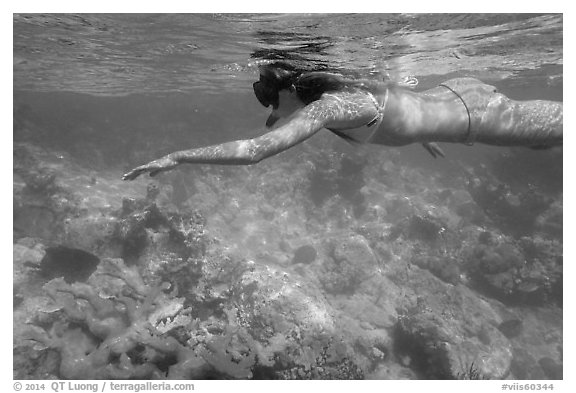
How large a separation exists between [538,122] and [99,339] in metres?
7.80

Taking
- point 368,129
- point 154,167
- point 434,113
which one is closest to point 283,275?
point 368,129

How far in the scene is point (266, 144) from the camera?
134 inches

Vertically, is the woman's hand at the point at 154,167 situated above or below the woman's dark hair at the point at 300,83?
below

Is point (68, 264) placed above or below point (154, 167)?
below

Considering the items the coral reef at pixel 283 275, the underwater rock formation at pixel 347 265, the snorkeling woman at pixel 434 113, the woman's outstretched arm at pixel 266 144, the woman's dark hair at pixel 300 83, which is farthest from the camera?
the underwater rock formation at pixel 347 265

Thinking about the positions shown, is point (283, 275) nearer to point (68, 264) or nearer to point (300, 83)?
point (68, 264)

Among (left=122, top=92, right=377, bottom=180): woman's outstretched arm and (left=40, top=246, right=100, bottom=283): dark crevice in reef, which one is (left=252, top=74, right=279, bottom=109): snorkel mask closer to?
(left=122, top=92, right=377, bottom=180): woman's outstretched arm

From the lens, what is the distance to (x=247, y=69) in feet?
54.5

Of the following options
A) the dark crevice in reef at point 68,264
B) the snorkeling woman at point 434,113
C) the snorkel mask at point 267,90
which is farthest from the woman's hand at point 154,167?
the dark crevice in reef at point 68,264

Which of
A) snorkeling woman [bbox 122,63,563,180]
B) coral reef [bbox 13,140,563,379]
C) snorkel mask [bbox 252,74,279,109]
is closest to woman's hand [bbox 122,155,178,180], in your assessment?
snorkeling woman [bbox 122,63,563,180]

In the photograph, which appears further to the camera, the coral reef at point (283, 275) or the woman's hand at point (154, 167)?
the coral reef at point (283, 275)

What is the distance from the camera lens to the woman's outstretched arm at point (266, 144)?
3260 mm

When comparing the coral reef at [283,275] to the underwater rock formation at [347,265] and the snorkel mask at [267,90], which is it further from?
the snorkel mask at [267,90]
